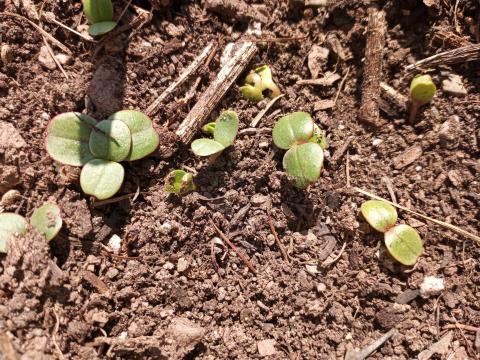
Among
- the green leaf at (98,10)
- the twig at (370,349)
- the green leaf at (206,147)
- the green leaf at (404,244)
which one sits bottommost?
the twig at (370,349)

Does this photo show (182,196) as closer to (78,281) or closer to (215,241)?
(215,241)

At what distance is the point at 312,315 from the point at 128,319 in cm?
69

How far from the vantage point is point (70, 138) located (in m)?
1.64

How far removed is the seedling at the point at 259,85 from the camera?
183cm

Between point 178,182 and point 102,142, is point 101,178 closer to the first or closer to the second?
point 102,142

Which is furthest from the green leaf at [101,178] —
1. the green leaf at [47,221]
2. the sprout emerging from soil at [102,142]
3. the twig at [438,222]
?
the twig at [438,222]

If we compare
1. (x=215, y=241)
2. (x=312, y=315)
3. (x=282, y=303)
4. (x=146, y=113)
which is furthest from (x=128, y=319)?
(x=146, y=113)

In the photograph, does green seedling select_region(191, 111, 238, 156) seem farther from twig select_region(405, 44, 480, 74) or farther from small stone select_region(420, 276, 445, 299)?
small stone select_region(420, 276, 445, 299)

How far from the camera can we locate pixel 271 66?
1891 mm

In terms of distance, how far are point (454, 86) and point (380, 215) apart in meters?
0.64

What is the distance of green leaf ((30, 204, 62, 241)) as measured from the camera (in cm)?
152

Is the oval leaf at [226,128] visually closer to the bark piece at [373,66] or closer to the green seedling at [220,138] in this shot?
the green seedling at [220,138]

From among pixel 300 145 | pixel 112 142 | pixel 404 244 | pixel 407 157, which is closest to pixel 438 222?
pixel 404 244

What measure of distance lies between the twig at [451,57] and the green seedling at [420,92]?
0.05 metres
